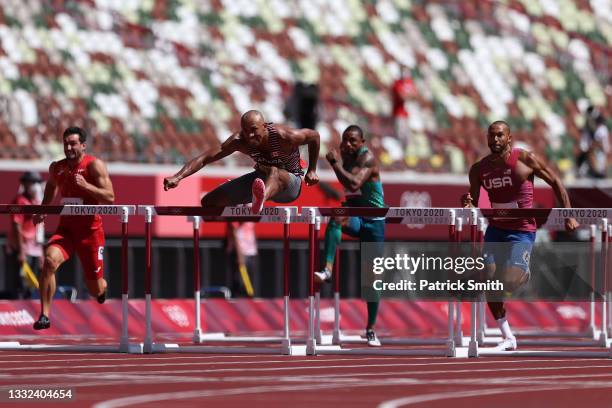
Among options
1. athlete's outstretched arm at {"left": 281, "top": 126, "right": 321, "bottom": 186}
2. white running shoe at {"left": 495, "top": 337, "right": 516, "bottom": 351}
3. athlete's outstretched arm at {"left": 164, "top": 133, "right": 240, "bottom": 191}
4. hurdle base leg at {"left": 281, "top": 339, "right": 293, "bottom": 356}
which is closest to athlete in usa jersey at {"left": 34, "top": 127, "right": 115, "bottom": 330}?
athlete's outstretched arm at {"left": 164, "top": 133, "right": 240, "bottom": 191}

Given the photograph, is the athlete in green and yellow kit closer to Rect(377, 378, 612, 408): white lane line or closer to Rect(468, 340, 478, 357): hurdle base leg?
Result: Rect(468, 340, 478, 357): hurdle base leg

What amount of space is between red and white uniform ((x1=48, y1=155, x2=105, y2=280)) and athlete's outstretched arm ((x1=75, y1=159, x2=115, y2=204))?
109 mm

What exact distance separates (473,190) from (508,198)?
42cm

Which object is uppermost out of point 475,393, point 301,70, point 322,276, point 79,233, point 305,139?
point 301,70

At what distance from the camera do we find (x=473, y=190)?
49.4 ft

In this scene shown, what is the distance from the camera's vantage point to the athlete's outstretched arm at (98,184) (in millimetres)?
14961

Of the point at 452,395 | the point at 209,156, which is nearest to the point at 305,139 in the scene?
the point at 209,156

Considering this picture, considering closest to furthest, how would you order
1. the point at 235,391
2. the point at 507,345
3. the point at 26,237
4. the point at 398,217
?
1. the point at 235,391
2. the point at 398,217
3. the point at 507,345
4. the point at 26,237

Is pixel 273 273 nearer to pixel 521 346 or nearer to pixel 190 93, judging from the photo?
pixel 190 93

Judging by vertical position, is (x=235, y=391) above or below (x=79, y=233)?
below

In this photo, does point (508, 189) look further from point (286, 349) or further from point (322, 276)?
point (286, 349)

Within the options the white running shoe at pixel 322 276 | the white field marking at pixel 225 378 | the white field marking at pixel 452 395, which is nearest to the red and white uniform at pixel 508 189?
the white running shoe at pixel 322 276

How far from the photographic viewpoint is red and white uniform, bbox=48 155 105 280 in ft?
49.9

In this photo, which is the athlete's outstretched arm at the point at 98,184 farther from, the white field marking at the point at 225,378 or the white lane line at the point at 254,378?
the white lane line at the point at 254,378
